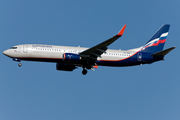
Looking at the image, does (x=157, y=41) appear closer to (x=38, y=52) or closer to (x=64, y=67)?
(x=64, y=67)

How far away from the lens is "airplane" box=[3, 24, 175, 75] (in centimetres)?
4066

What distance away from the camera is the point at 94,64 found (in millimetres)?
43062

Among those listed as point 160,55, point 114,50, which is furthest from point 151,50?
point 114,50

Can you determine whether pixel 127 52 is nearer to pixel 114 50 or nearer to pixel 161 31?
pixel 114 50

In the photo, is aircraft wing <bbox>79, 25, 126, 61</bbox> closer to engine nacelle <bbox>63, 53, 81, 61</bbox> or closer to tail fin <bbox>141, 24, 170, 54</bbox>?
engine nacelle <bbox>63, 53, 81, 61</bbox>

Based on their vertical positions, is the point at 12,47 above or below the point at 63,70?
above

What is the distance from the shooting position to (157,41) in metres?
46.9

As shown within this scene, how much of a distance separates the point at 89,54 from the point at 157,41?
12460mm

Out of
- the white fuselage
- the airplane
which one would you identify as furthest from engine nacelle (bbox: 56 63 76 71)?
the white fuselage

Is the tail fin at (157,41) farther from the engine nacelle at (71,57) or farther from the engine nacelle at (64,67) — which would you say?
the engine nacelle at (64,67)

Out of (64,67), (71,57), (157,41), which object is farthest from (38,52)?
(157,41)

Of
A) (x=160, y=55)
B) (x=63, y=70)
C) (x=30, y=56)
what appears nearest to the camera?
(x=30, y=56)

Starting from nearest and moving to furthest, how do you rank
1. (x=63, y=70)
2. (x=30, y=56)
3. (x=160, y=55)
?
(x=30, y=56) < (x=160, y=55) < (x=63, y=70)

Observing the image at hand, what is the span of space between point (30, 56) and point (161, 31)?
71.7 ft
